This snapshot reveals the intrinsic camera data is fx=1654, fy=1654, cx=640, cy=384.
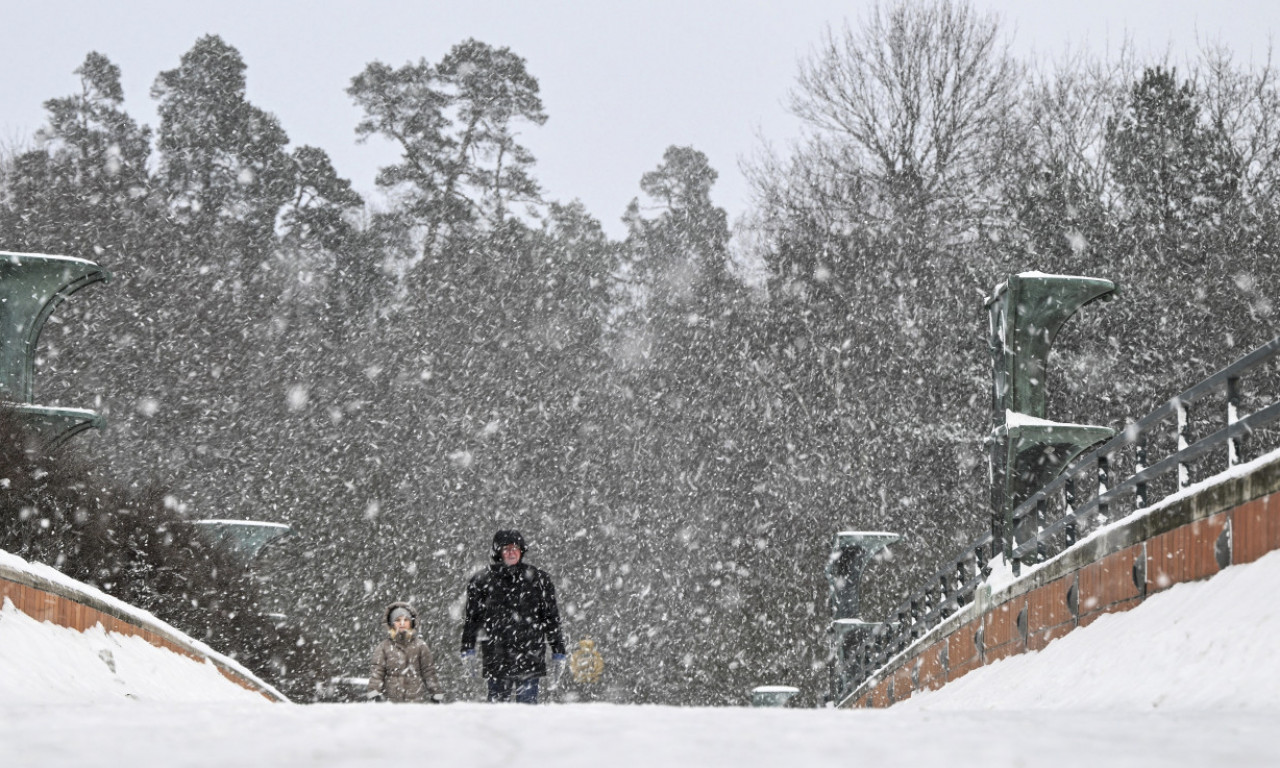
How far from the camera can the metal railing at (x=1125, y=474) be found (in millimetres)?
7770

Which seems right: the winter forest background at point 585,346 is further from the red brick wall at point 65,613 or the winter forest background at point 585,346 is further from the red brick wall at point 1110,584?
the red brick wall at point 1110,584

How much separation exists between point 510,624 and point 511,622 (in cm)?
1

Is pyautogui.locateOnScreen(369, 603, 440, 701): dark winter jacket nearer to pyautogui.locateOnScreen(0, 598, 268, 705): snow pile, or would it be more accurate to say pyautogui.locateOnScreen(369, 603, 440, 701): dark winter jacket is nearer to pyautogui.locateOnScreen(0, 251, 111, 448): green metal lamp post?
pyautogui.locateOnScreen(0, 598, 268, 705): snow pile

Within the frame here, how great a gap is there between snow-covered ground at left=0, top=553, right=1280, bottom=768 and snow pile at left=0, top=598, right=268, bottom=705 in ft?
1.25

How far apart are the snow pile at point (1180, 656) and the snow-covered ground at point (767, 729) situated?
0.01 meters

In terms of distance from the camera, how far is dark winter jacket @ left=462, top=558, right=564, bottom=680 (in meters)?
9.86

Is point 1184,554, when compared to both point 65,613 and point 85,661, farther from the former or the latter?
point 65,613

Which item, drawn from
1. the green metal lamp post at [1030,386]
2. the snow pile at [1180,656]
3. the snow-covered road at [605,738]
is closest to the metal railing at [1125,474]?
the green metal lamp post at [1030,386]

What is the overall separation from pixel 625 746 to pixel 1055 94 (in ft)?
98.1

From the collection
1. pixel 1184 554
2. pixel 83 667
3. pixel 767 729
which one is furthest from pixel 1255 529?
pixel 83 667

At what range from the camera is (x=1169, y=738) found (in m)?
4.00

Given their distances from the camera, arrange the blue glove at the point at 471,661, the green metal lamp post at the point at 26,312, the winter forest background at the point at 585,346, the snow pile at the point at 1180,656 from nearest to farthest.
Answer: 1. the snow pile at the point at 1180,656
2. the blue glove at the point at 471,661
3. the green metal lamp post at the point at 26,312
4. the winter forest background at the point at 585,346

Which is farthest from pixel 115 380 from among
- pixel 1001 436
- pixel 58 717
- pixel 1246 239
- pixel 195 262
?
pixel 58 717

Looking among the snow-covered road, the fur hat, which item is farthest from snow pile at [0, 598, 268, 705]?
the snow-covered road
